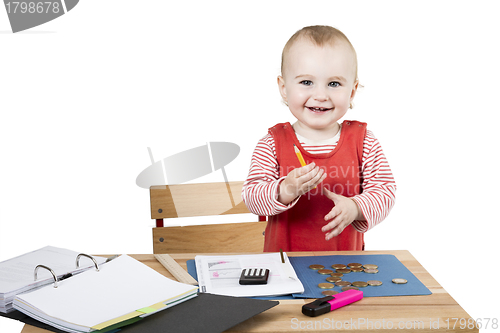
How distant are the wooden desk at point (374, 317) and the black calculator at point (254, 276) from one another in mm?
109

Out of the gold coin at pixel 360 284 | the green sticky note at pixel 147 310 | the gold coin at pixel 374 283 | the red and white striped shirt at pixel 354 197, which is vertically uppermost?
the red and white striped shirt at pixel 354 197

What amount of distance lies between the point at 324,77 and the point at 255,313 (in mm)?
943

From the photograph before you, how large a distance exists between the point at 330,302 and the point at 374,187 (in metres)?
0.74

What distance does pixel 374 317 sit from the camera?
1104mm

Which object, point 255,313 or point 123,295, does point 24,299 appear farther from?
point 255,313

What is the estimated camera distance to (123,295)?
1153 millimetres

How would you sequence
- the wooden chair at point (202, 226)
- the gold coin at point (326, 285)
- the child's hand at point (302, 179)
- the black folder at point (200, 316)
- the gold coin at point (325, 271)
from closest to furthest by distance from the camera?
the black folder at point (200, 316)
the gold coin at point (326, 285)
the gold coin at point (325, 271)
the child's hand at point (302, 179)
the wooden chair at point (202, 226)

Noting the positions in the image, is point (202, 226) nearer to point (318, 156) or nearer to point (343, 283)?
point (318, 156)

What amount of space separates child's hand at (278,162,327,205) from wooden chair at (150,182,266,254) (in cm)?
60

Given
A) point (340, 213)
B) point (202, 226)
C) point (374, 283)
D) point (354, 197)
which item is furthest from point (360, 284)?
point (202, 226)

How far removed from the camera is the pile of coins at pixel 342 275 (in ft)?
4.18

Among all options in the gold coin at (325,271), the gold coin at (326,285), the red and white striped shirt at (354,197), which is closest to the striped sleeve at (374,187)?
the red and white striped shirt at (354,197)

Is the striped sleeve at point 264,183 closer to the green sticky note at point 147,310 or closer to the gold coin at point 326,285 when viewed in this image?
the gold coin at point 326,285

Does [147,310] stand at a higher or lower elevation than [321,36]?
lower
